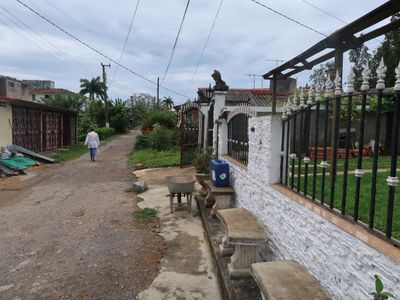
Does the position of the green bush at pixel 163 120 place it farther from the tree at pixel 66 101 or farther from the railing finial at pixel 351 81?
the railing finial at pixel 351 81

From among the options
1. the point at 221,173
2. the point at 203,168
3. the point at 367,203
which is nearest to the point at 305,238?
the point at 367,203

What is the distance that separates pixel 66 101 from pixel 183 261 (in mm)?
39167

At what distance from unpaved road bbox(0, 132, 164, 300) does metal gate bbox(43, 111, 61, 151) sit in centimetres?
985

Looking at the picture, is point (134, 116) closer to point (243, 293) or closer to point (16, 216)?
point (16, 216)

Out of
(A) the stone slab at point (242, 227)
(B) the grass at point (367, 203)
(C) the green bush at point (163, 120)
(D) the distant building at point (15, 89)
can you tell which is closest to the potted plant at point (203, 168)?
(B) the grass at point (367, 203)

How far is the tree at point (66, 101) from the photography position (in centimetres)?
3984

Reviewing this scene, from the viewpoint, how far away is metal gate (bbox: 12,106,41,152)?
612 inches

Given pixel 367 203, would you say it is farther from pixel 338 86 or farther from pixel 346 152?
pixel 338 86

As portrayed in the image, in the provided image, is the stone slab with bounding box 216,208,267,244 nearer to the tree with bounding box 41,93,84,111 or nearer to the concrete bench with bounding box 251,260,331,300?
the concrete bench with bounding box 251,260,331,300

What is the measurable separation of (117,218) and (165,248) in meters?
1.93

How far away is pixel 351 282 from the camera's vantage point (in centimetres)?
243

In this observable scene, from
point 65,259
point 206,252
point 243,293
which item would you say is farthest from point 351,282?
point 65,259

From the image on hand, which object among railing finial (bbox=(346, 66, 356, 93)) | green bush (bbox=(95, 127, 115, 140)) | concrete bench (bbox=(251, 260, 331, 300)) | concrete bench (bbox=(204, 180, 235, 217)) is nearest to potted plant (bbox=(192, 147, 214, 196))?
concrete bench (bbox=(204, 180, 235, 217))

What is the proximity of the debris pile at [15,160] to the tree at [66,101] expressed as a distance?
25.4 meters
